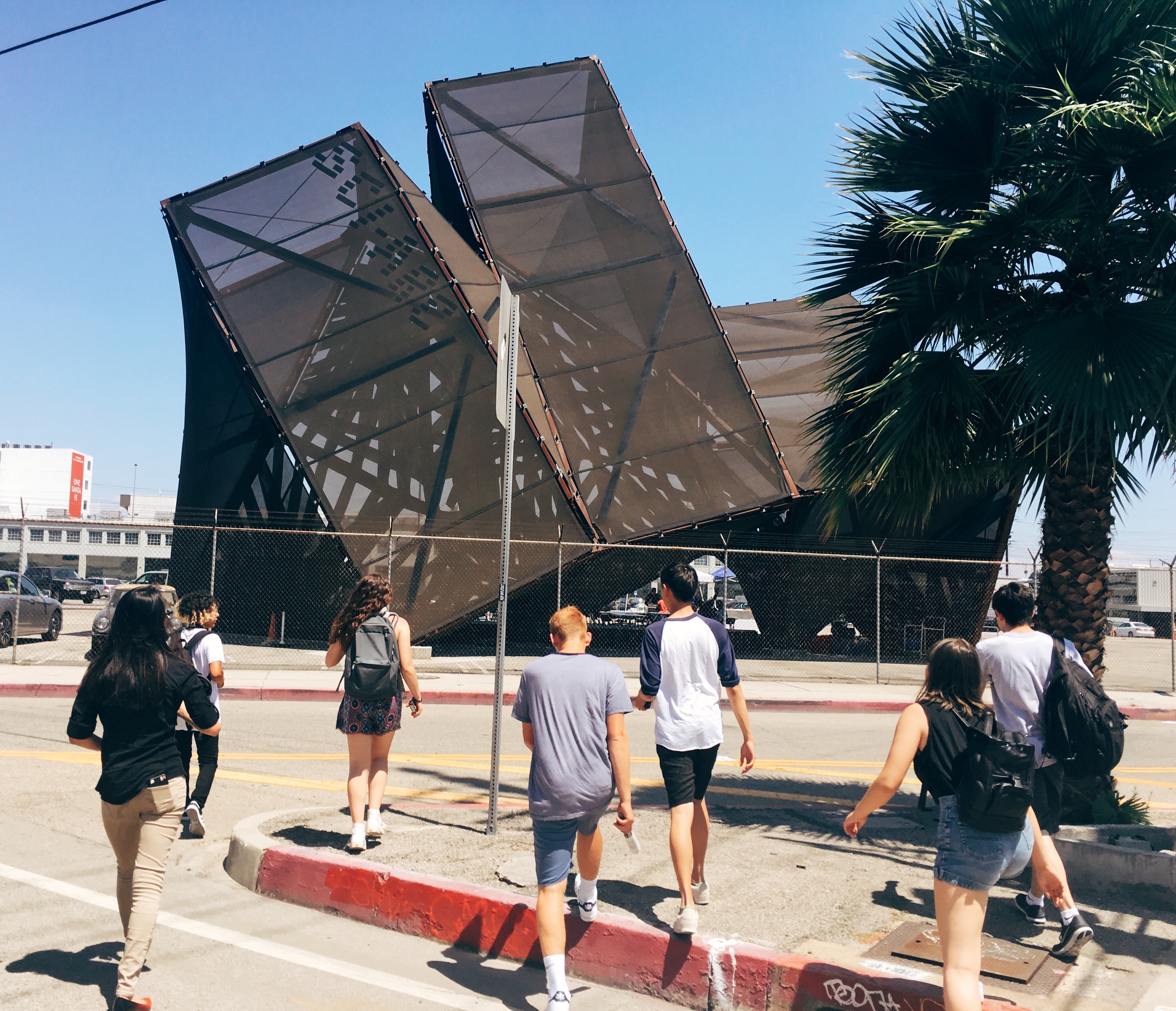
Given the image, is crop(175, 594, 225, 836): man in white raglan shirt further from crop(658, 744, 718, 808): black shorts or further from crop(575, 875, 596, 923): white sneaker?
crop(658, 744, 718, 808): black shorts

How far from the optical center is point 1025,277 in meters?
6.97

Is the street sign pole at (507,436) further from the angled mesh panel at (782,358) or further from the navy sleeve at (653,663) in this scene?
the angled mesh panel at (782,358)

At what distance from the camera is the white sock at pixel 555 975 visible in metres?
3.76

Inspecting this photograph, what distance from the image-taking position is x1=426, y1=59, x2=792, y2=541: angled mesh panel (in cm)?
1864

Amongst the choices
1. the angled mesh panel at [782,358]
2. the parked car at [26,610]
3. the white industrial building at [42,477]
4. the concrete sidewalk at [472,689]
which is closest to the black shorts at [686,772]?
the concrete sidewalk at [472,689]

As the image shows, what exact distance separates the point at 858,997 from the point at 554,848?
1.31 m

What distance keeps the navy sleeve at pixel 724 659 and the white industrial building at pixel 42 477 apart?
10592cm

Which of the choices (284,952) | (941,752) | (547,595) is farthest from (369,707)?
(547,595)

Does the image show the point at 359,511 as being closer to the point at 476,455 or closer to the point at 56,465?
the point at 476,455

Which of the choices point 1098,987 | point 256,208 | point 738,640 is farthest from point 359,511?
point 1098,987

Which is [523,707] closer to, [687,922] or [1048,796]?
[687,922]

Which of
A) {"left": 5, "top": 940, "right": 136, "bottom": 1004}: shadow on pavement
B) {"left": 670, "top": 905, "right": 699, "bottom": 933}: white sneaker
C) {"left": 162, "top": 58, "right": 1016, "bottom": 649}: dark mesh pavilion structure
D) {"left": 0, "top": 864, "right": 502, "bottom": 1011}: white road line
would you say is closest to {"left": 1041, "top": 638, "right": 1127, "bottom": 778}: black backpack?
{"left": 670, "top": 905, "right": 699, "bottom": 933}: white sneaker

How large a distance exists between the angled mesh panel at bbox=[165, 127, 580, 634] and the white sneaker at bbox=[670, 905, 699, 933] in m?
12.9

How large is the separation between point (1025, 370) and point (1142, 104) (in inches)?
70.1
